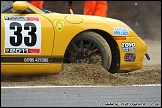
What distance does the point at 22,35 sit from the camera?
7.49m

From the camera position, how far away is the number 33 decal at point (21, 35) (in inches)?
294

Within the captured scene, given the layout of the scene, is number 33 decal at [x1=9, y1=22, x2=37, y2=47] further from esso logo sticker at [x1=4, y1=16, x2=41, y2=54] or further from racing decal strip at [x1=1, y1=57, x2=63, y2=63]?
racing decal strip at [x1=1, y1=57, x2=63, y2=63]

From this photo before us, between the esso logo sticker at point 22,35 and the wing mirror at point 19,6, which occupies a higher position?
the wing mirror at point 19,6

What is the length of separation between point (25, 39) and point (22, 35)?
7cm

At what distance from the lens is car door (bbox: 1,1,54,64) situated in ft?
24.4

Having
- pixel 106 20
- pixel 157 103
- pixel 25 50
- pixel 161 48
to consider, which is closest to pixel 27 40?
pixel 25 50

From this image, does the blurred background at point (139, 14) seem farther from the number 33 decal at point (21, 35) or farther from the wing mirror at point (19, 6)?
the number 33 decal at point (21, 35)

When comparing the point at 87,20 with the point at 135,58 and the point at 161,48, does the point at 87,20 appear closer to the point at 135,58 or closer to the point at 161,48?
the point at 135,58

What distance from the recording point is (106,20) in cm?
803

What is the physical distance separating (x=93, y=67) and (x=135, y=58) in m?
0.70

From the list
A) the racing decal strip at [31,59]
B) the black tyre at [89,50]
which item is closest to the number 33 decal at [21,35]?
the racing decal strip at [31,59]

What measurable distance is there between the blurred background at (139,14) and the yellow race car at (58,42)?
585 centimetres

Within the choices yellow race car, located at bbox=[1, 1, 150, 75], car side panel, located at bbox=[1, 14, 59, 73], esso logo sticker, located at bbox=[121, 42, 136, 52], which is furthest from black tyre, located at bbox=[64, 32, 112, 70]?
car side panel, located at bbox=[1, 14, 59, 73]

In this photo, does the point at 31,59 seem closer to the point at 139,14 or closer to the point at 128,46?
the point at 128,46
